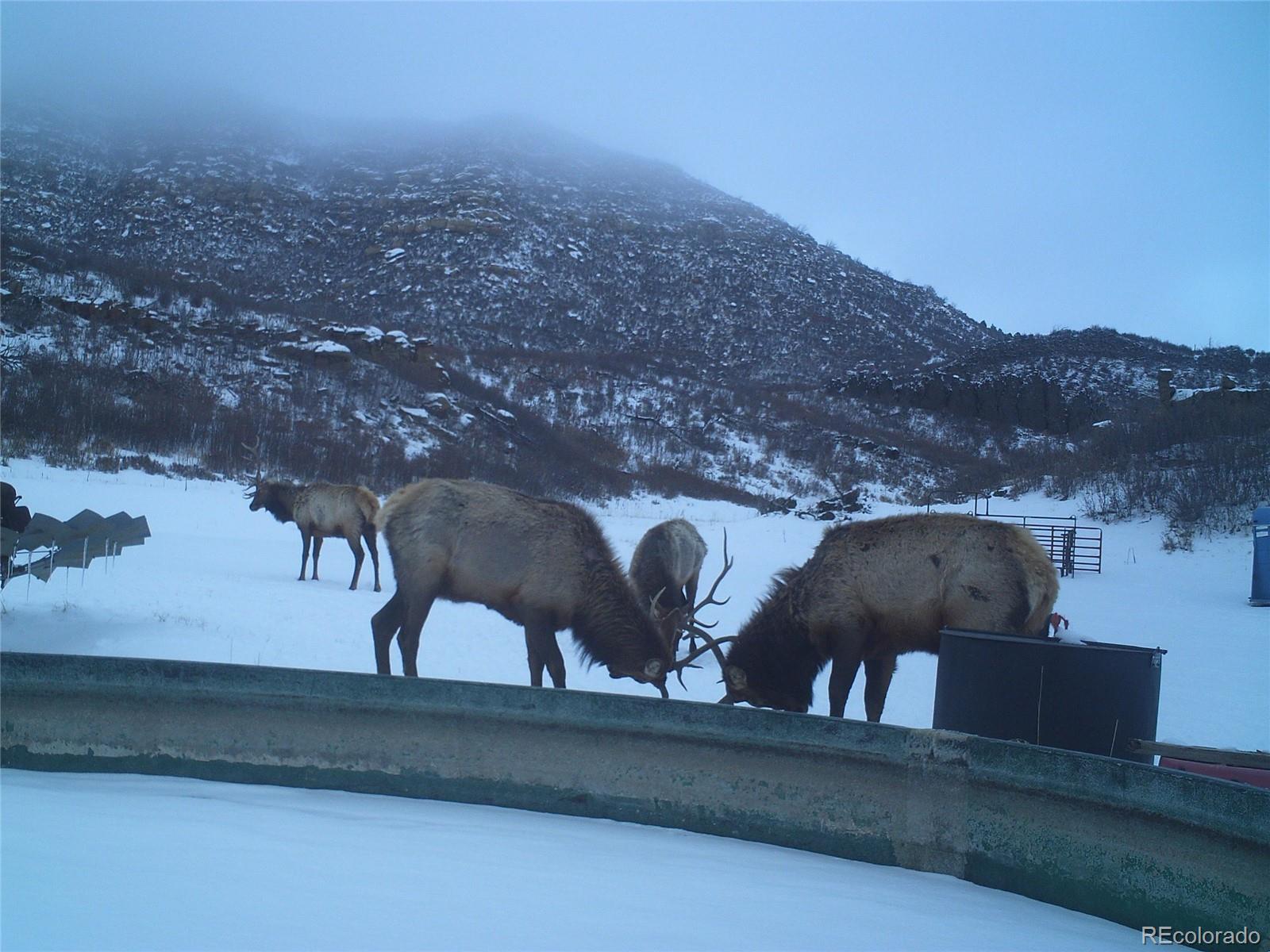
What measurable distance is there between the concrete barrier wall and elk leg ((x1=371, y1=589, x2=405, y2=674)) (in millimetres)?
2467

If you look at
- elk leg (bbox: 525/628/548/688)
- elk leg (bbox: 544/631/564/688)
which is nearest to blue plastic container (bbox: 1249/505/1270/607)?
elk leg (bbox: 544/631/564/688)

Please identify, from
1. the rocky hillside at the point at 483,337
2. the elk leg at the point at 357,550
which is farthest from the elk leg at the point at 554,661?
the rocky hillside at the point at 483,337

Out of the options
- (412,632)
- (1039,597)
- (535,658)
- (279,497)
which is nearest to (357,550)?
(279,497)

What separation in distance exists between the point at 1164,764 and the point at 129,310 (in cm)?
4184

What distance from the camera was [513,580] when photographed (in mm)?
7355

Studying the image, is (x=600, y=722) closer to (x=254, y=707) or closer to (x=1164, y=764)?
(x=254, y=707)

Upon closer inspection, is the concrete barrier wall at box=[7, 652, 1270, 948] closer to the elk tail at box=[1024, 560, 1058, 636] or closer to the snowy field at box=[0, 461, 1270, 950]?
the snowy field at box=[0, 461, 1270, 950]

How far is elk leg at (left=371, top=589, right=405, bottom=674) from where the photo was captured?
728 centimetres

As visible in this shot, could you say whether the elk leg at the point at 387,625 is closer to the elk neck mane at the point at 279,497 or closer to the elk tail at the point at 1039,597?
the elk tail at the point at 1039,597

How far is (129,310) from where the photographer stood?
38219 millimetres

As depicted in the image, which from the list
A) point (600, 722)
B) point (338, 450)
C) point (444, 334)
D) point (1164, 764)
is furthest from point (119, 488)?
point (444, 334)

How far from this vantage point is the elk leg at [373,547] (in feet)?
48.4
